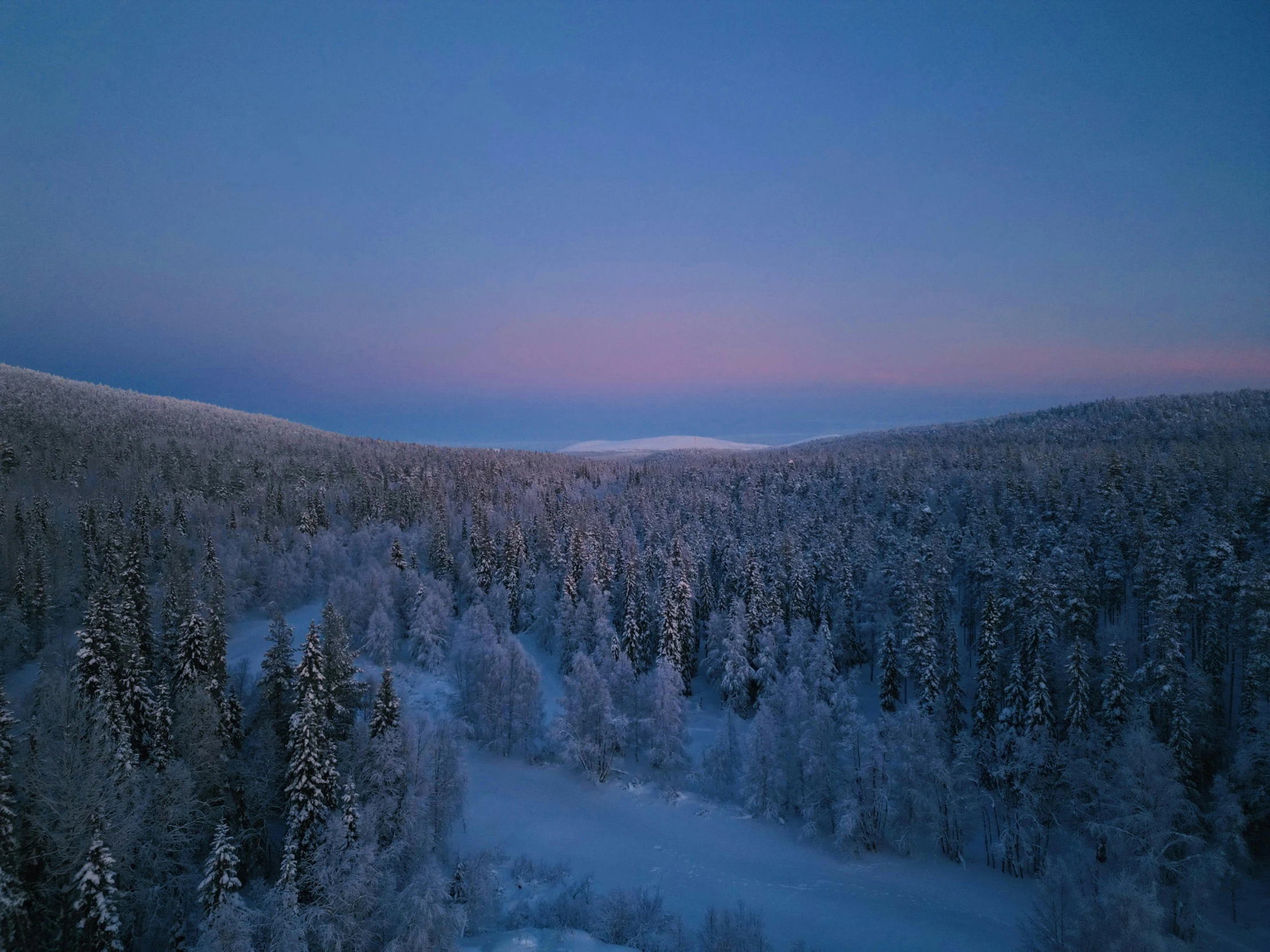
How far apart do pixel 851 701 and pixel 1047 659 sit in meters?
17.7

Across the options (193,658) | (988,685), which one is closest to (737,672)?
(988,685)

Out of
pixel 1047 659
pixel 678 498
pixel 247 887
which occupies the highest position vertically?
pixel 678 498

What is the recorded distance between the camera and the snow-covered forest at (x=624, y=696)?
27922 millimetres

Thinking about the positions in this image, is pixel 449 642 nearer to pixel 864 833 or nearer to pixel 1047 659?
pixel 864 833

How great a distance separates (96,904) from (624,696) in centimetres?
4201

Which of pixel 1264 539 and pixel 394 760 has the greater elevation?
pixel 1264 539

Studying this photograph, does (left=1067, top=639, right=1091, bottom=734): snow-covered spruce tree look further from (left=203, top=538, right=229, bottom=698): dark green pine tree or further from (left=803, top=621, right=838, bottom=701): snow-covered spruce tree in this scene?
(left=203, top=538, right=229, bottom=698): dark green pine tree

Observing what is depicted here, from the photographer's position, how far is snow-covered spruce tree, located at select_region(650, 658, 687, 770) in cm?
5428

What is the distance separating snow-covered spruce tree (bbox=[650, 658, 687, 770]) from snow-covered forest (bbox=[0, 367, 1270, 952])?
353 mm

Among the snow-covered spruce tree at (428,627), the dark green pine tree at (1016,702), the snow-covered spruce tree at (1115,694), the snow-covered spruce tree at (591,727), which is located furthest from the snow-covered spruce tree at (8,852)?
the snow-covered spruce tree at (1115,694)

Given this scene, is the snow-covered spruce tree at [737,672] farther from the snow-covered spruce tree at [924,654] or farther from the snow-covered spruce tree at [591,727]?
the snow-covered spruce tree at [924,654]

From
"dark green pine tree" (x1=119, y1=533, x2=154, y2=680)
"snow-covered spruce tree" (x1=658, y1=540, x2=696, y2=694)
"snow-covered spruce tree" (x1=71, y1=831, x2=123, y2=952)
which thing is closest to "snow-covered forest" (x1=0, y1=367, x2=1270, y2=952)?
"snow-covered spruce tree" (x1=71, y1=831, x2=123, y2=952)

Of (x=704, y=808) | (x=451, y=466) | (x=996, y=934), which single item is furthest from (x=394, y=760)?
(x=451, y=466)

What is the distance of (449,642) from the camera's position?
7325 cm
